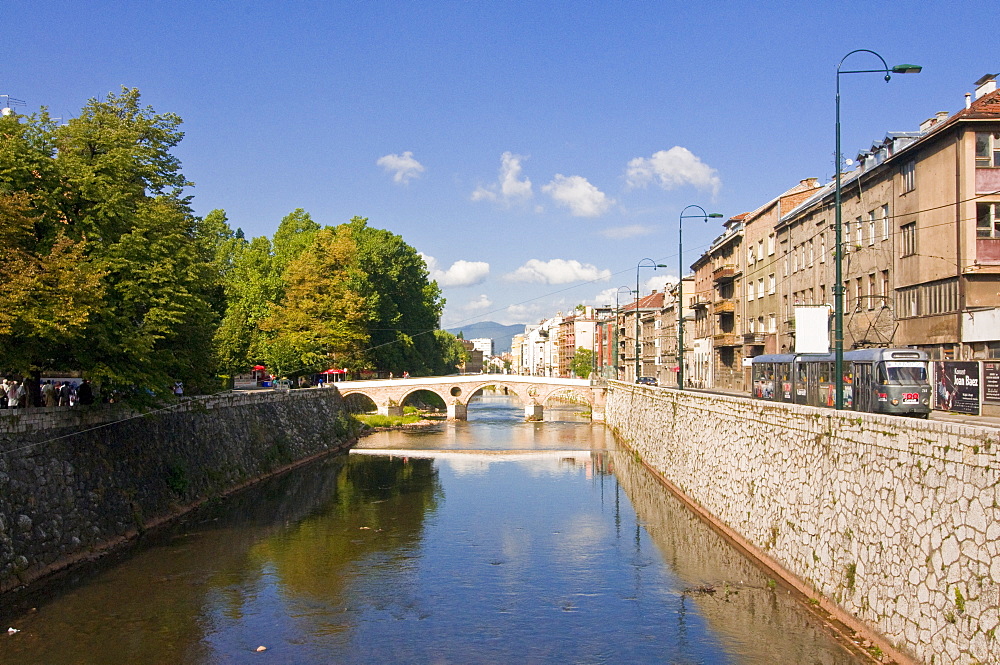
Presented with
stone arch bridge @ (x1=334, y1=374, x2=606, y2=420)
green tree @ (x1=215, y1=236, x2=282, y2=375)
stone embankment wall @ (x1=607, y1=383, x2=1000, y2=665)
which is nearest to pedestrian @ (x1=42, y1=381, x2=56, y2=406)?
stone embankment wall @ (x1=607, y1=383, x2=1000, y2=665)

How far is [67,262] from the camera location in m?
22.9

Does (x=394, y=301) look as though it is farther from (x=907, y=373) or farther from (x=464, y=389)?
(x=907, y=373)

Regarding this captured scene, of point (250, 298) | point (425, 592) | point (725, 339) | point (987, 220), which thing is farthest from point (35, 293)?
point (250, 298)

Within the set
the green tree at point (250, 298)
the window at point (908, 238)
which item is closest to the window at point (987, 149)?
the window at point (908, 238)

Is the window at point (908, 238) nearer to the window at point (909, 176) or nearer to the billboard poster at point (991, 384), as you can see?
the window at point (909, 176)

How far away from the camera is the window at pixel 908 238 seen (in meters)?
38.3

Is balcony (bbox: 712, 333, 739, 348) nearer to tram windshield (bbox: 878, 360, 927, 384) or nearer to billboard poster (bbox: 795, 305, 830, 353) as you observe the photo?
billboard poster (bbox: 795, 305, 830, 353)

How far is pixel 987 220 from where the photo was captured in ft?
113

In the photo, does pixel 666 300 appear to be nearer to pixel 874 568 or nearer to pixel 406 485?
pixel 406 485

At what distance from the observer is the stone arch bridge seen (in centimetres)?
8138

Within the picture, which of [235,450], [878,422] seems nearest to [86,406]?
[235,450]

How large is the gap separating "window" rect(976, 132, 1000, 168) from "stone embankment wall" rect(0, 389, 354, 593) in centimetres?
3404

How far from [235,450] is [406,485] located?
331 inches

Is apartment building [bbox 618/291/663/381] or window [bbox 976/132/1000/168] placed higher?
window [bbox 976/132/1000/168]
